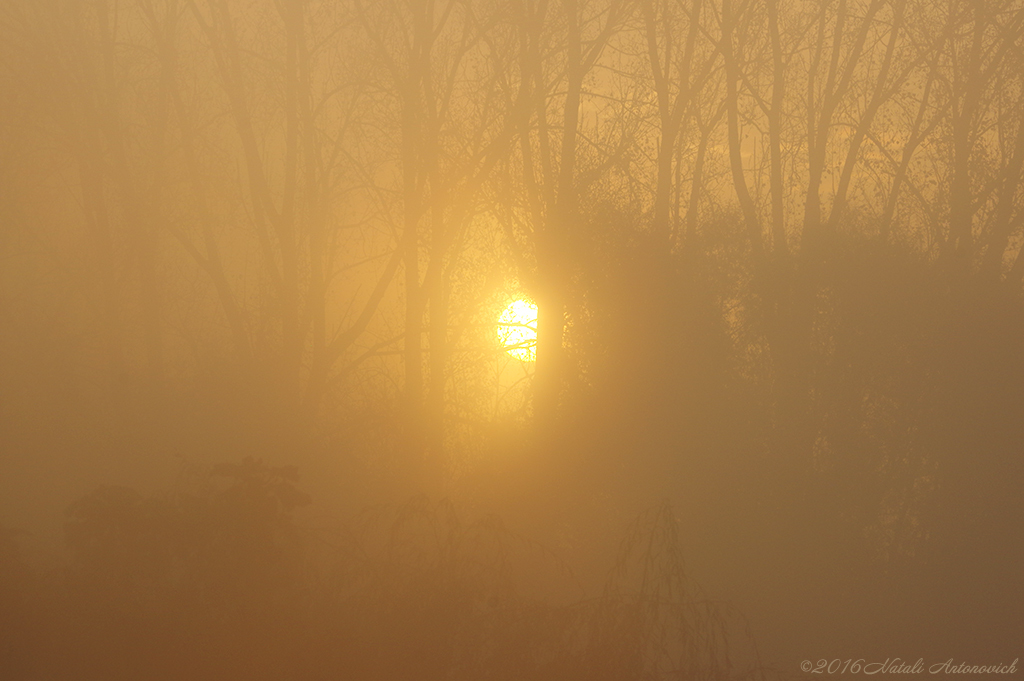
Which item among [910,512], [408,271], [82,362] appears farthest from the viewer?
[82,362]

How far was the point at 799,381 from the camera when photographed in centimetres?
256

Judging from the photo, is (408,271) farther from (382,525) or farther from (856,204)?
(856,204)

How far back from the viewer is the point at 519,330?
2.73 m

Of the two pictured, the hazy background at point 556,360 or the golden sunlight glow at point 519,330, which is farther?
the golden sunlight glow at point 519,330

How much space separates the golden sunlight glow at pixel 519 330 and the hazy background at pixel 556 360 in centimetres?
3

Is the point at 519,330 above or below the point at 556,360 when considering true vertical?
above

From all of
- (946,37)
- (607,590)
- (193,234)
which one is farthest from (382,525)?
(946,37)

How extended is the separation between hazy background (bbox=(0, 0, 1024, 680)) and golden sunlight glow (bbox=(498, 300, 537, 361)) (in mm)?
30

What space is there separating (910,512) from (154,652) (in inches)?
103

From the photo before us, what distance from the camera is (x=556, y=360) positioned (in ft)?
8.77

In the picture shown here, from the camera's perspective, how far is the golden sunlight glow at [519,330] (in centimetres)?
271

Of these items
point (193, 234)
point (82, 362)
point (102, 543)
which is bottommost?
point (102, 543)

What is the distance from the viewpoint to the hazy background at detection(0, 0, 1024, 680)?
8.16ft

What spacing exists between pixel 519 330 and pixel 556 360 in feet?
0.59
